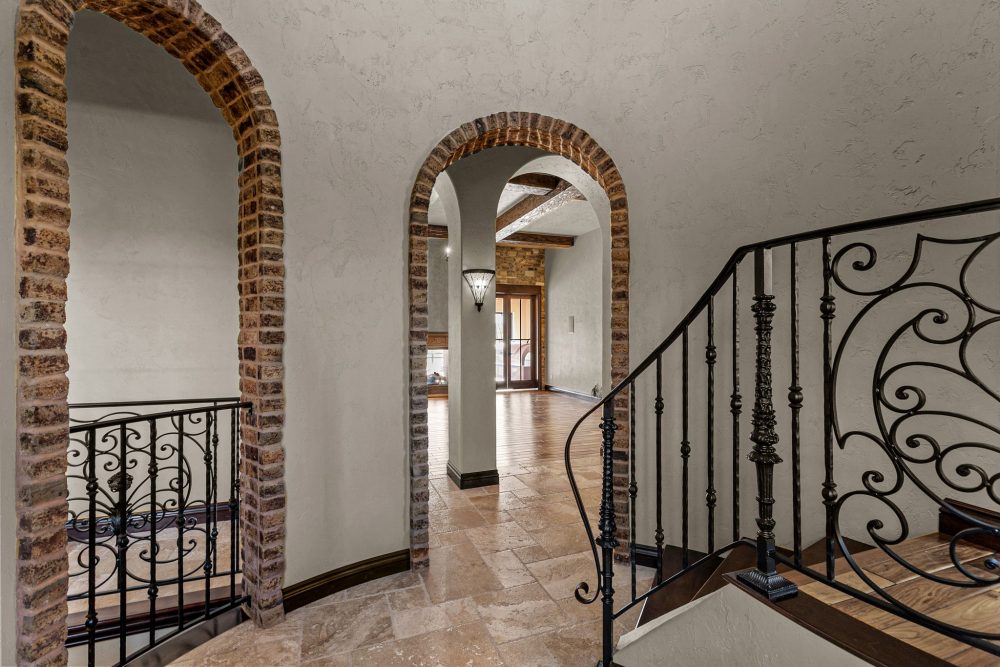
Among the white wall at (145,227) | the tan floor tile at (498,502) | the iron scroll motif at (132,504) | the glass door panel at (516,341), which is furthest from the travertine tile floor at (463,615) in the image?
the glass door panel at (516,341)

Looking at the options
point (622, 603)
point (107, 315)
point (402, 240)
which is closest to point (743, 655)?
point (622, 603)

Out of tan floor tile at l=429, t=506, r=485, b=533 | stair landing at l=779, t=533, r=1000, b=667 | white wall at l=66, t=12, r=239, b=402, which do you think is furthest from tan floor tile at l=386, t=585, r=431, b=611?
white wall at l=66, t=12, r=239, b=402

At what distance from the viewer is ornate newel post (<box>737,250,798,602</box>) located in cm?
150

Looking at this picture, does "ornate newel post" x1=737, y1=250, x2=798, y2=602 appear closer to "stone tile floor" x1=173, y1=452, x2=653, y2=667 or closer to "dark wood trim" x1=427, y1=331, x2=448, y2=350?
"stone tile floor" x1=173, y1=452, x2=653, y2=667

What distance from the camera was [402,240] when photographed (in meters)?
2.81

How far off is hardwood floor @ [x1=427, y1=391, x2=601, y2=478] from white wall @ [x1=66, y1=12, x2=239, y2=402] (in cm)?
206

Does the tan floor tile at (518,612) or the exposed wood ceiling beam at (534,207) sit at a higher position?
the exposed wood ceiling beam at (534,207)

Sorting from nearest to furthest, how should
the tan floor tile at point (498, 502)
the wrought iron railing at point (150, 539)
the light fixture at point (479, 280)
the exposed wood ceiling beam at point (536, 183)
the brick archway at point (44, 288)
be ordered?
the brick archway at point (44, 288), the wrought iron railing at point (150, 539), the tan floor tile at point (498, 502), the light fixture at point (479, 280), the exposed wood ceiling beam at point (536, 183)

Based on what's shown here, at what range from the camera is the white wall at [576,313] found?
948 centimetres

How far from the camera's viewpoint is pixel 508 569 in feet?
9.49

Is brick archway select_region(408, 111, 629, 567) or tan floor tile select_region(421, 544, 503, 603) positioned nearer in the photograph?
tan floor tile select_region(421, 544, 503, 603)

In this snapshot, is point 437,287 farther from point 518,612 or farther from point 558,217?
point 518,612

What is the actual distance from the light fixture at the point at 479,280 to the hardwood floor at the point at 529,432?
1425mm

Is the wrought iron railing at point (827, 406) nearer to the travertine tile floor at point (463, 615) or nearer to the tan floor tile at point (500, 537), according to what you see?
the travertine tile floor at point (463, 615)
